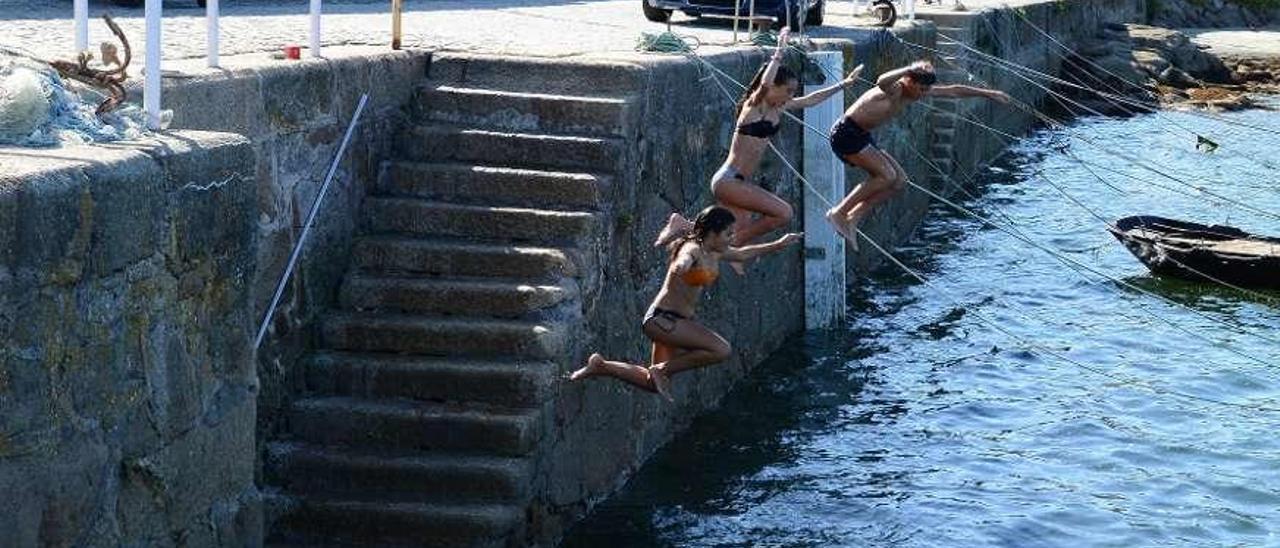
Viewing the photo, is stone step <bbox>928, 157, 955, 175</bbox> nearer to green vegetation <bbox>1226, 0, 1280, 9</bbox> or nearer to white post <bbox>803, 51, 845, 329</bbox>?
white post <bbox>803, 51, 845, 329</bbox>

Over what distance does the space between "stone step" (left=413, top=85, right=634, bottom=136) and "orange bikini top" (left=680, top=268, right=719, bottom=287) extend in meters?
1.72

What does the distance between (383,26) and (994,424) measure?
19.4ft

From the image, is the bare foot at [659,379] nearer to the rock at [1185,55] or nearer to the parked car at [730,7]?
the parked car at [730,7]

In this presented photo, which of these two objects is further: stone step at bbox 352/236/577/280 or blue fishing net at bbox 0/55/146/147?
stone step at bbox 352/236/577/280

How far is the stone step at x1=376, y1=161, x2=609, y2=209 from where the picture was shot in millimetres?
12109

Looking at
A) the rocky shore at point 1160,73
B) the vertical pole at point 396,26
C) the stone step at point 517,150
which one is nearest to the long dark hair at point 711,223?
the stone step at point 517,150

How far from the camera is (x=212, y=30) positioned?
9734 mm

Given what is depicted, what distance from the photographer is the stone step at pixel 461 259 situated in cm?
1166

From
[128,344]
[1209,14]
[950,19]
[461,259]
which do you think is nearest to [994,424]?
[461,259]

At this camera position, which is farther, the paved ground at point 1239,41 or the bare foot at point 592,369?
the paved ground at point 1239,41

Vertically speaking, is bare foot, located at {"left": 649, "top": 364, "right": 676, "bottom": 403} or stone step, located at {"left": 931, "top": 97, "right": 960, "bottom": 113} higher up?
stone step, located at {"left": 931, "top": 97, "right": 960, "bottom": 113}

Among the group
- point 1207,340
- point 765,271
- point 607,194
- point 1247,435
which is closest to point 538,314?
point 607,194

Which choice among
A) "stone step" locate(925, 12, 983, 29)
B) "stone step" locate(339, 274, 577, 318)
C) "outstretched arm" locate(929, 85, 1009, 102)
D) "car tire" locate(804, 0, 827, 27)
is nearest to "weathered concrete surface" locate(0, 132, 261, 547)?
"stone step" locate(339, 274, 577, 318)

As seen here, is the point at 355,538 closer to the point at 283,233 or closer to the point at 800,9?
the point at 283,233
